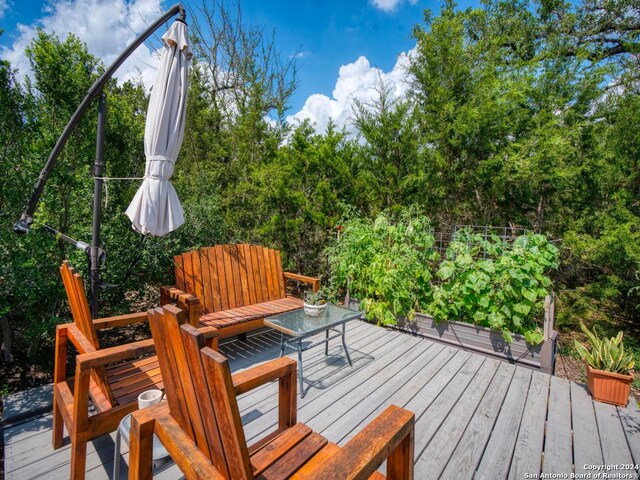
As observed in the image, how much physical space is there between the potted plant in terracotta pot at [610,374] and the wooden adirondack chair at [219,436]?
2.17 m

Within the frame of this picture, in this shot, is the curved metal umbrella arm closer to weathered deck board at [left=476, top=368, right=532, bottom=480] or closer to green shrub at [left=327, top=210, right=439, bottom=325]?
green shrub at [left=327, top=210, right=439, bottom=325]

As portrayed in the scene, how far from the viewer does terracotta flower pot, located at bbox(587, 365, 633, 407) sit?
2.29 meters

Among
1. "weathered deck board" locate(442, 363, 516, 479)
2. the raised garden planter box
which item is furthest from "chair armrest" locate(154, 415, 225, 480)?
the raised garden planter box

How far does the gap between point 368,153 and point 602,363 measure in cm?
345

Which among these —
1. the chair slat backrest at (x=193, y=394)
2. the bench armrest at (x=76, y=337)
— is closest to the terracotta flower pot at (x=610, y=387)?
the chair slat backrest at (x=193, y=394)

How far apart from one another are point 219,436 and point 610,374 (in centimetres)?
280

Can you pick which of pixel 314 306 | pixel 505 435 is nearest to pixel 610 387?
pixel 505 435

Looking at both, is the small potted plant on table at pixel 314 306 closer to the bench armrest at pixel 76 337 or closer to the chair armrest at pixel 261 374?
the chair armrest at pixel 261 374

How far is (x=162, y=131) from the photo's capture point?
92.8 inches

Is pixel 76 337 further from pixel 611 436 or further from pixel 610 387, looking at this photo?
pixel 610 387

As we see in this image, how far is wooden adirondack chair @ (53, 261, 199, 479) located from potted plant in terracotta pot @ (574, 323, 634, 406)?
3061 millimetres

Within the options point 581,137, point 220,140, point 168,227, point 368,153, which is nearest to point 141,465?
point 168,227

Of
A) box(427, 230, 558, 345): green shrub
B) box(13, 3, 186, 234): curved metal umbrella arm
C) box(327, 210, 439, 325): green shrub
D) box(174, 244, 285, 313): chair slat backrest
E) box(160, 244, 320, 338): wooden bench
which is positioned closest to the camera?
box(13, 3, 186, 234): curved metal umbrella arm

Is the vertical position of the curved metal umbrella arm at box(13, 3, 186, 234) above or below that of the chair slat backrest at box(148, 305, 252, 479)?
above
